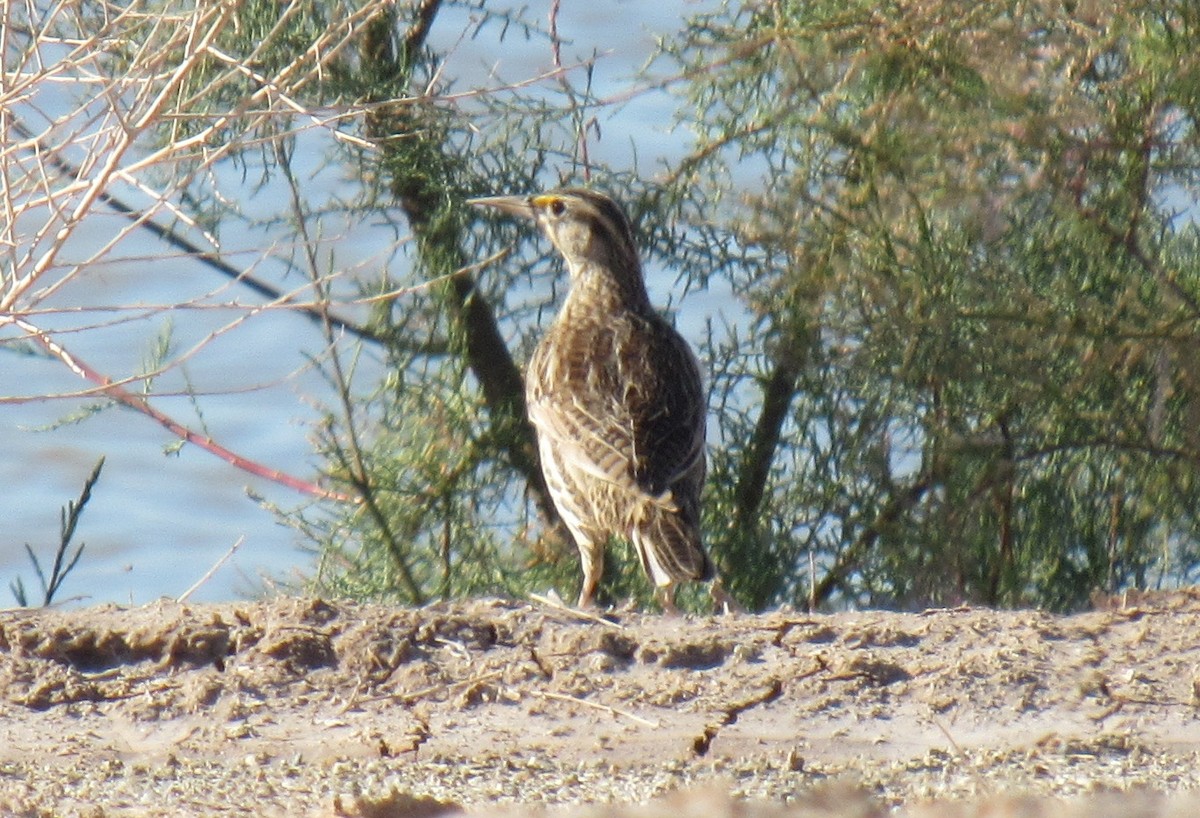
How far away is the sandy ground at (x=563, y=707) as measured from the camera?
3635 millimetres

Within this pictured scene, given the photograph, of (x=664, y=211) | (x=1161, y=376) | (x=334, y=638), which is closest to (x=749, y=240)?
(x=664, y=211)

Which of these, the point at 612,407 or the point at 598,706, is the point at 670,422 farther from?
the point at 598,706

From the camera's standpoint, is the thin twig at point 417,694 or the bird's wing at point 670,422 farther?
the bird's wing at point 670,422

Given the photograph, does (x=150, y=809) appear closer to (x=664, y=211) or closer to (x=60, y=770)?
(x=60, y=770)

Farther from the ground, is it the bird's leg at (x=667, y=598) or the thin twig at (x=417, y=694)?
the bird's leg at (x=667, y=598)

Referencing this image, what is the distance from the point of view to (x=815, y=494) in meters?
7.14

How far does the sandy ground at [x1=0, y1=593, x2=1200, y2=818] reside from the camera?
3.63m

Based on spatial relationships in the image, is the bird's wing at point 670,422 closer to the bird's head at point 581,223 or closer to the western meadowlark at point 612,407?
the western meadowlark at point 612,407

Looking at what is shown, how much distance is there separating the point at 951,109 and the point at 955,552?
1508 millimetres

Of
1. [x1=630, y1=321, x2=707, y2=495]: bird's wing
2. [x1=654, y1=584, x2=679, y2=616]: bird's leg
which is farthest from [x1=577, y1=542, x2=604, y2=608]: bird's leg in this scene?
Result: [x1=630, y1=321, x2=707, y2=495]: bird's wing

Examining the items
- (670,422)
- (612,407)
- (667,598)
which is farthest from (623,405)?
(667,598)

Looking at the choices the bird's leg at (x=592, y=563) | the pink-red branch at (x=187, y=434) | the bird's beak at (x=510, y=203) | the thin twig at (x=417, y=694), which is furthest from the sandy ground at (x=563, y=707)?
the bird's beak at (x=510, y=203)

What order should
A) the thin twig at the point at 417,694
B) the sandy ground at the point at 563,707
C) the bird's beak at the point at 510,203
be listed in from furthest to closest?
the bird's beak at the point at 510,203 < the thin twig at the point at 417,694 < the sandy ground at the point at 563,707

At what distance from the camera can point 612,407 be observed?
679 centimetres
